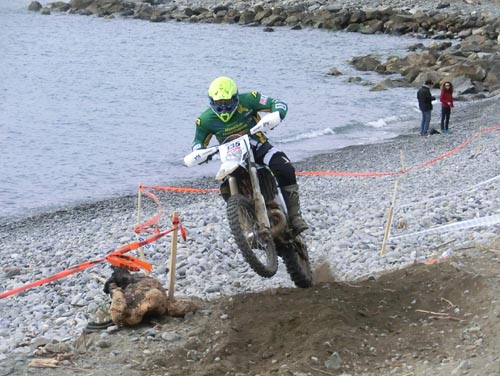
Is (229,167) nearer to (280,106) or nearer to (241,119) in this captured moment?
(241,119)

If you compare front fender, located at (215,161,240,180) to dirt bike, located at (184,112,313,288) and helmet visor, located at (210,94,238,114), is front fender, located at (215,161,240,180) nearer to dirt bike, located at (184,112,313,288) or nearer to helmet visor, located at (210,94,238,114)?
dirt bike, located at (184,112,313,288)

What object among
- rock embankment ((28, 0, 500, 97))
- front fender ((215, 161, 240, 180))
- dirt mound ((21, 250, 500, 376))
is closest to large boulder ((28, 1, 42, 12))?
rock embankment ((28, 0, 500, 97))

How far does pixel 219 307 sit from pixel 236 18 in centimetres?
5988

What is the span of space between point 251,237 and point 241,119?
119cm

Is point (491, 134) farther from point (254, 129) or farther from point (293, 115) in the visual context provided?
point (254, 129)

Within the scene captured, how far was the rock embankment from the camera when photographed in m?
38.7

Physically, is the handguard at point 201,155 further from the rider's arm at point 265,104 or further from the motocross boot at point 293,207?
the motocross boot at point 293,207

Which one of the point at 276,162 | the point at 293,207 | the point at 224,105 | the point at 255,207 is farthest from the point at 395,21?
the point at 255,207

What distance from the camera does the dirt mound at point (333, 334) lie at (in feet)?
19.6

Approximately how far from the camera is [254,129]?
822 cm

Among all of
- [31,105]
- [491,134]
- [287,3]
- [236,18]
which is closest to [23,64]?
[31,105]

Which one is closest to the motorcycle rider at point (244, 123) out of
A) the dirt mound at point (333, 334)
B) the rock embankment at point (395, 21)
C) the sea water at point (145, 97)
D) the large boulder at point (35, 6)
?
the dirt mound at point (333, 334)

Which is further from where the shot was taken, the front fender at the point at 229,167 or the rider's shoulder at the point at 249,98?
the rider's shoulder at the point at 249,98

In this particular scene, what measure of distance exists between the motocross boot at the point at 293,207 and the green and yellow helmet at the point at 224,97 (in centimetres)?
98
